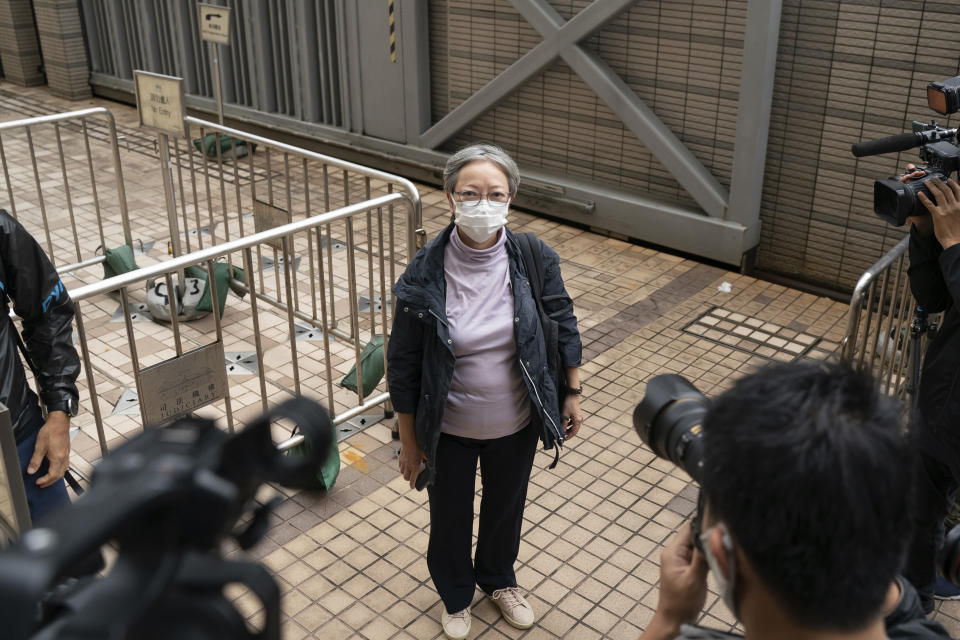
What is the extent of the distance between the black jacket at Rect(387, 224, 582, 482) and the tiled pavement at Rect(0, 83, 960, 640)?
75 cm

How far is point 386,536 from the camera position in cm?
394

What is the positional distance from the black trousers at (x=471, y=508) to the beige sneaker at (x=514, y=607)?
62mm

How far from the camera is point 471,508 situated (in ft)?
10.8

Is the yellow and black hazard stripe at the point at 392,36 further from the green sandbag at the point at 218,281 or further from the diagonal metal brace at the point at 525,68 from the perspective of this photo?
the green sandbag at the point at 218,281

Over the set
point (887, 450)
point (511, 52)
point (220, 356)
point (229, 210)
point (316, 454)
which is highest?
point (316, 454)

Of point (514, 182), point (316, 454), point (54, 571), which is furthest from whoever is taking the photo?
point (514, 182)

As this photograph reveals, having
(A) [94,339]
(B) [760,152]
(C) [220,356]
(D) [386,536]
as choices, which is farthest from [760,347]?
(A) [94,339]

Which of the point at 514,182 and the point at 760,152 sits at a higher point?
the point at 514,182

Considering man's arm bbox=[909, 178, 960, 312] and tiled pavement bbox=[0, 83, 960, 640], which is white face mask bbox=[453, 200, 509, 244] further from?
man's arm bbox=[909, 178, 960, 312]

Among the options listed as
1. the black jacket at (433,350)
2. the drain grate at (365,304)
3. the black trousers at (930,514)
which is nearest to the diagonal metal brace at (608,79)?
the drain grate at (365,304)

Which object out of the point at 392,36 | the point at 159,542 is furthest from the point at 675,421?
the point at 392,36

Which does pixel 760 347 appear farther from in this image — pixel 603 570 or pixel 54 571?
pixel 54 571

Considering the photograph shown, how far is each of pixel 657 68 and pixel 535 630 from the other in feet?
15.0

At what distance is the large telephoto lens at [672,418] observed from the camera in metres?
1.70
